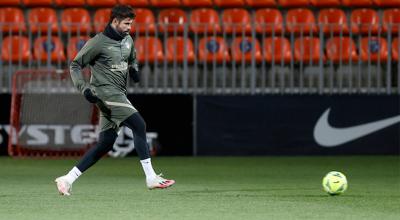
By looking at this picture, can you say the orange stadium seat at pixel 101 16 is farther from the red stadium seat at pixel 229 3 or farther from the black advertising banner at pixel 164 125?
the black advertising banner at pixel 164 125

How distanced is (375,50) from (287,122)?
2.13 m

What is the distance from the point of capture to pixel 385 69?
57.7 feet

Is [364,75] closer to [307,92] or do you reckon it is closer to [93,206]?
[307,92]

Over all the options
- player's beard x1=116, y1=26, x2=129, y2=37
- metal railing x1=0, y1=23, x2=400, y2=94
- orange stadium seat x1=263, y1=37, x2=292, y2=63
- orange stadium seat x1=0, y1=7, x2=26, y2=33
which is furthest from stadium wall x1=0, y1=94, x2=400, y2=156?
player's beard x1=116, y1=26, x2=129, y2=37

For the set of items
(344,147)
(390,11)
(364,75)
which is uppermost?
(390,11)

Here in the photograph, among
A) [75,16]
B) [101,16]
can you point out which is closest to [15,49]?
[75,16]

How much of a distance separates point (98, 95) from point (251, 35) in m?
7.89

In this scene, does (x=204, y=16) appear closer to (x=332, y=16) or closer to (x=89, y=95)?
(x=332, y=16)

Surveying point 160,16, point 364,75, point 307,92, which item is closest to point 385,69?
point 364,75

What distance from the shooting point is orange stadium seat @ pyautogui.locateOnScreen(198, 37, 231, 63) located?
57.8ft

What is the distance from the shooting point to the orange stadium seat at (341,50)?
17489 mm

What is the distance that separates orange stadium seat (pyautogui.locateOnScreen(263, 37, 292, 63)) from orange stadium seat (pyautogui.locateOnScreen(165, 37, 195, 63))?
1388 millimetres

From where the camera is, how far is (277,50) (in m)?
18.0

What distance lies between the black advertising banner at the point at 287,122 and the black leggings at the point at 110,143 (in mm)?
6843
